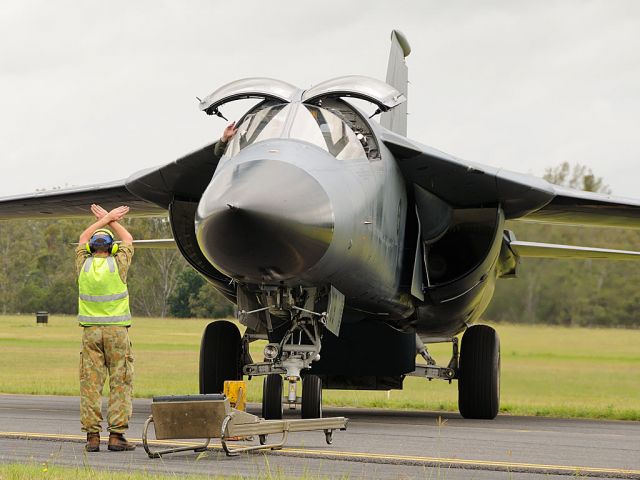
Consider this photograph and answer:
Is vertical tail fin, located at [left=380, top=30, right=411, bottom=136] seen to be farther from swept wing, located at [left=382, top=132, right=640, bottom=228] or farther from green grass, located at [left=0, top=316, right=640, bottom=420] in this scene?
green grass, located at [left=0, top=316, right=640, bottom=420]

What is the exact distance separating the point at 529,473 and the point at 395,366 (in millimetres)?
6187

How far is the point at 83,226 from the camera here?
254 ft

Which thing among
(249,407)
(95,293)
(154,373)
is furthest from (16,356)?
(95,293)

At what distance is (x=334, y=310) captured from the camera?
1031cm

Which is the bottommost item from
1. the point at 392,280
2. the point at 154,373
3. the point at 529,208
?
the point at 154,373

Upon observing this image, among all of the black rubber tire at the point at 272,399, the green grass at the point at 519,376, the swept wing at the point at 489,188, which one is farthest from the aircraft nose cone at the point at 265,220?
the green grass at the point at 519,376

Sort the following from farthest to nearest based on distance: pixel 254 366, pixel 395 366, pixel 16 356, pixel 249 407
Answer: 1. pixel 16 356
2. pixel 249 407
3. pixel 395 366
4. pixel 254 366

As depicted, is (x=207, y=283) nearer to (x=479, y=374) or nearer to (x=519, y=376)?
(x=479, y=374)

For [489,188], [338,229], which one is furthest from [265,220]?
[489,188]

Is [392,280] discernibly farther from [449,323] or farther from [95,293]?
[95,293]

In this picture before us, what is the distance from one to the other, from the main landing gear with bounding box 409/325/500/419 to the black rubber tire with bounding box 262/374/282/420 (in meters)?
3.36

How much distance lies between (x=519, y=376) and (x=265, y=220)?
19.2 metres

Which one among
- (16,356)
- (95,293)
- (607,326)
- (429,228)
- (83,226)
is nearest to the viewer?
(95,293)

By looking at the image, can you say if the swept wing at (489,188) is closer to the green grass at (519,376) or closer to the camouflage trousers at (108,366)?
the green grass at (519,376)
